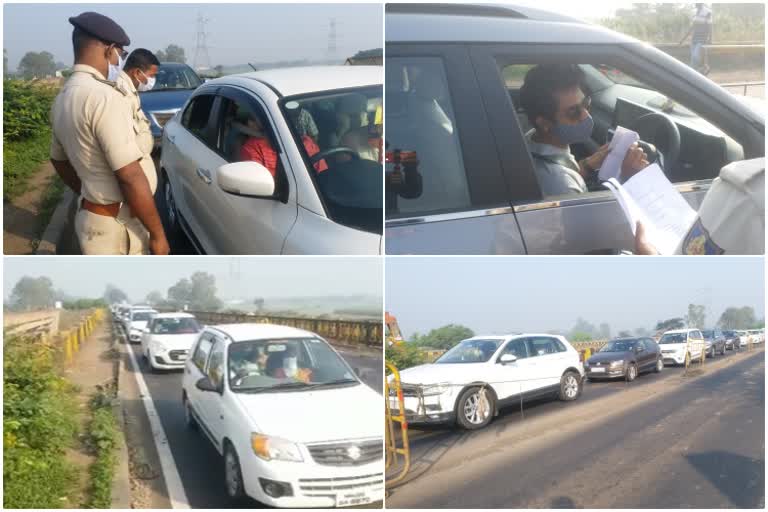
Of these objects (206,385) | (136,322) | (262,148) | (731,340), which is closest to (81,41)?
(262,148)

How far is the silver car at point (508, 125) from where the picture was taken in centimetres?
301

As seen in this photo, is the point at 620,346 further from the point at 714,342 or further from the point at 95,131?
the point at 95,131

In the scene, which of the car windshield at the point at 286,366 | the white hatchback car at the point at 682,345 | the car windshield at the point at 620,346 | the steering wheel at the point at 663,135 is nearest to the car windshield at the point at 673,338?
the white hatchback car at the point at 682,345

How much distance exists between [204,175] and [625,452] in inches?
90.3

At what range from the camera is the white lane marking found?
11.5ft

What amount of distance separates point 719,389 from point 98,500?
292cm

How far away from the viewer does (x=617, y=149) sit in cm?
328

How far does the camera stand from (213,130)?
11.3ft

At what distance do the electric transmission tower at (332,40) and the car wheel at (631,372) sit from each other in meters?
1.95

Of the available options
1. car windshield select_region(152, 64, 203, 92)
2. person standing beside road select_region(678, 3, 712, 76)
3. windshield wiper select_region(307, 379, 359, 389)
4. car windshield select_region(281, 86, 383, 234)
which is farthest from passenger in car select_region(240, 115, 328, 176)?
person standing beside road select_region(678, 3, 712, 76)

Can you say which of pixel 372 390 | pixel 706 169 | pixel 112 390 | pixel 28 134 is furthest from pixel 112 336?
pixel 706 169

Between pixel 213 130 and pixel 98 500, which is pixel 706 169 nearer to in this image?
pixel 213 130

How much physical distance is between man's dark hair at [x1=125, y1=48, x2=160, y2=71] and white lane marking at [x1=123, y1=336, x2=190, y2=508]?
1.25 m

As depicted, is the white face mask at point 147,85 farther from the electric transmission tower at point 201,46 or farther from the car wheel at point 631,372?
the car wheel at point 631,372
